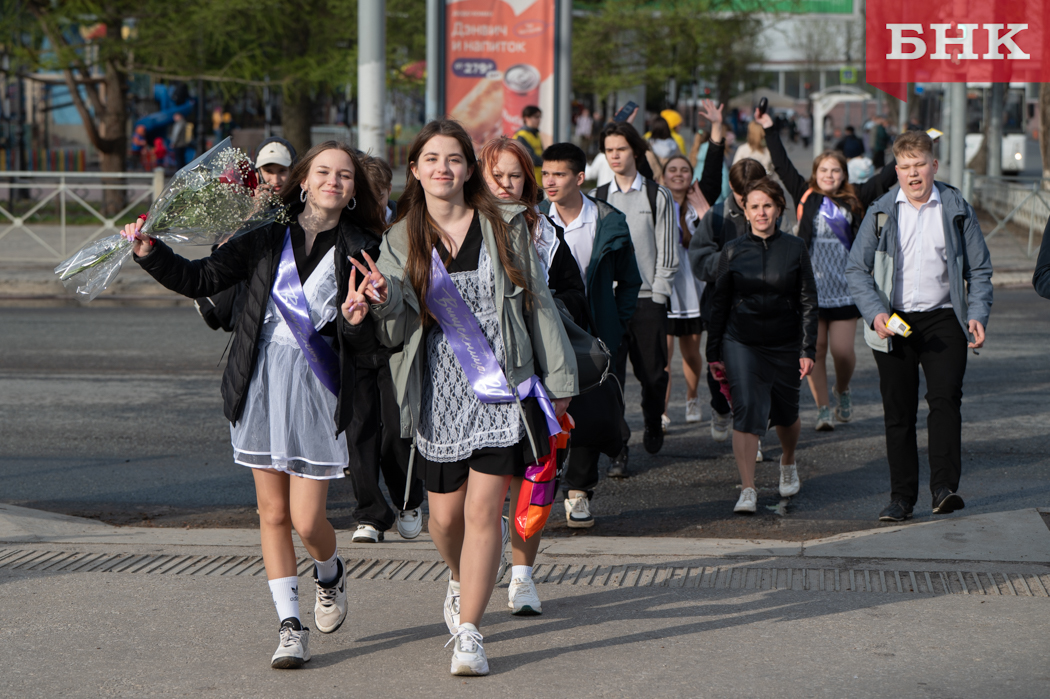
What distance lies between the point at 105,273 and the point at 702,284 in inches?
198

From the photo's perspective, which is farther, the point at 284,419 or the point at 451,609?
the point at 451,609

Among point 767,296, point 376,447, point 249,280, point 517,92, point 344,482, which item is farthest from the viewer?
point 517,92

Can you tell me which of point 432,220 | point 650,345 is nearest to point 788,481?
point 650,345

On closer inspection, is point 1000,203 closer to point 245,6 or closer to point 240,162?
point 245,6

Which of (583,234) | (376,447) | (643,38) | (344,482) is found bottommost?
(344,482)

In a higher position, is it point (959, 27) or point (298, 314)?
point (959, 27)

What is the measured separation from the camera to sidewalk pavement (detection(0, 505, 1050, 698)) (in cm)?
398

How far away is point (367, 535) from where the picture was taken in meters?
5.66

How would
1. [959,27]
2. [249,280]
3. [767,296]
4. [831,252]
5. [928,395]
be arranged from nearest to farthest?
[249,280], [928,395], [767,296], [831,252], [959,27]

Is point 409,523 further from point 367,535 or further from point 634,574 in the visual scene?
point 634,574

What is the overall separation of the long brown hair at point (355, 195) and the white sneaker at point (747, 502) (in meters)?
2.74

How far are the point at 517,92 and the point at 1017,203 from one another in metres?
9.19

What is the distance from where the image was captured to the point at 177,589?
4.91m

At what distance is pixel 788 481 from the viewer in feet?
21.7
